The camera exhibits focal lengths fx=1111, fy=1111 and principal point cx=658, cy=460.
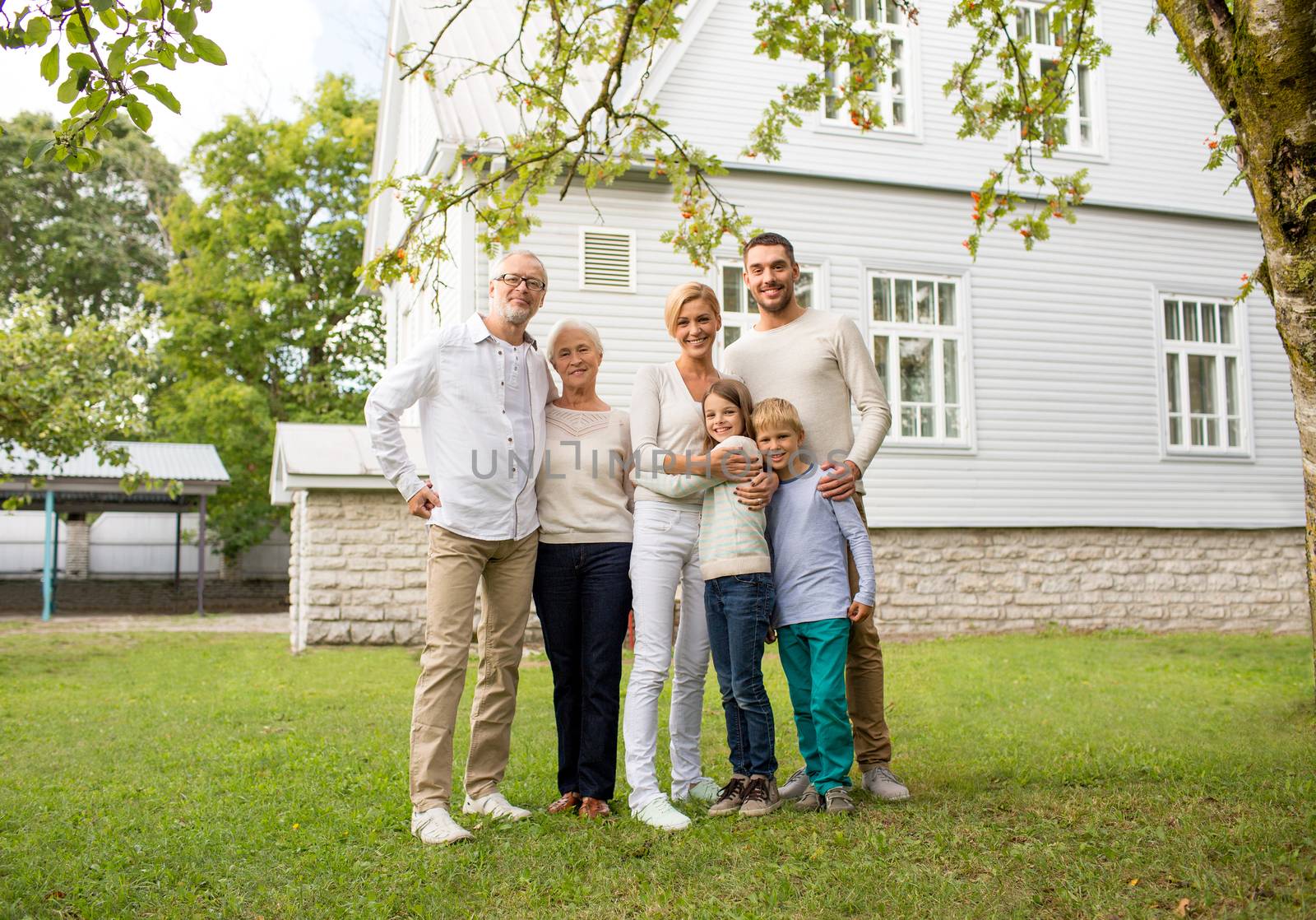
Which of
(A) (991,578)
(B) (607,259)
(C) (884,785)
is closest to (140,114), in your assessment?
(C) (884,785)

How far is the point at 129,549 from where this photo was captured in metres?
29.5

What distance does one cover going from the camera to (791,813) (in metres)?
4.06

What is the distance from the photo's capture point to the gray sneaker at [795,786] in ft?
14.2

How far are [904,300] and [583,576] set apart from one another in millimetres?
9016

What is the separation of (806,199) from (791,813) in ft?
29.5

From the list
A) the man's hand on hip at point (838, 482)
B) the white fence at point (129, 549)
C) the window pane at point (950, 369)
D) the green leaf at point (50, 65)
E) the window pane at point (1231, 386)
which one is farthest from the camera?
the white fence at point (129, 549)

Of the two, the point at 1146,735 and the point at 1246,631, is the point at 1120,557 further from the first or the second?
the point at 1146,735

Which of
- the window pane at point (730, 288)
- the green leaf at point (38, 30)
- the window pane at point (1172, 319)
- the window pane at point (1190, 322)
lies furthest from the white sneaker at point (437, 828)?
the window pane at point (1190, 322)

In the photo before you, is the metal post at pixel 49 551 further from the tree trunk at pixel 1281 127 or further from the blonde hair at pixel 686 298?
the tree trunk at pixel 1281 127

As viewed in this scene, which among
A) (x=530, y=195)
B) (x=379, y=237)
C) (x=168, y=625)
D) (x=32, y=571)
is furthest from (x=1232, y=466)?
(x=32, y=571)

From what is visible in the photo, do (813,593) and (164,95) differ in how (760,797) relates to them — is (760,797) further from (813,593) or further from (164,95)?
(164,95)

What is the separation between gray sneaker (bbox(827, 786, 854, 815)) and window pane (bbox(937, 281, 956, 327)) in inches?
362

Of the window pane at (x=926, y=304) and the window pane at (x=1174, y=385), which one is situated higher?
the window pane at (x=926, y=304)

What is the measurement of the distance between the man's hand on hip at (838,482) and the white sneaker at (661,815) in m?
1.27
